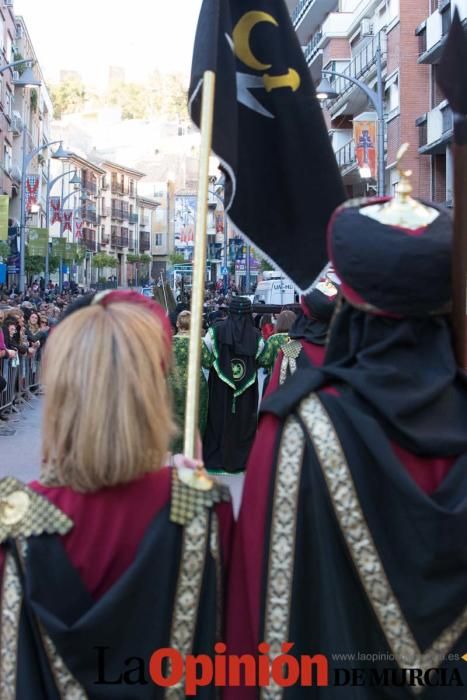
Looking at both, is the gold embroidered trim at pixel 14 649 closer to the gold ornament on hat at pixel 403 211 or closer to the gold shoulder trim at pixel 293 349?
the gold ornament on hat at pixel 403 211

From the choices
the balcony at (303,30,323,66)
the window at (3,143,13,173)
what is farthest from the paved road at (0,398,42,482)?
the window at (3,143,13,173)

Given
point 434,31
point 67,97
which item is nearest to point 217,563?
point 434,31

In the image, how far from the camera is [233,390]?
10.9 m

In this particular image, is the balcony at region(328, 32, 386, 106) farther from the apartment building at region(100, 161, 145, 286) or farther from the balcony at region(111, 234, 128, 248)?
the balcony at region(111, 234, 128, 248)

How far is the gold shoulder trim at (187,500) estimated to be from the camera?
2346 mm

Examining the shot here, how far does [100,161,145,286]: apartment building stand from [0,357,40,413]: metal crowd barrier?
96.4 metres

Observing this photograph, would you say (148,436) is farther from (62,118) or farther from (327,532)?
(62,118)

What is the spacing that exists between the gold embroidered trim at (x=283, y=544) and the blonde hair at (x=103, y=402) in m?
0.31

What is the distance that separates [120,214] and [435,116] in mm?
92934

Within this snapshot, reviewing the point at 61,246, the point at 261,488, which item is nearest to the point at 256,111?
the point at 261,488

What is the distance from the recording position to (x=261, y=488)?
7.92 ft

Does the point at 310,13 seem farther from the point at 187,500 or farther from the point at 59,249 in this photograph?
the point at 187,500

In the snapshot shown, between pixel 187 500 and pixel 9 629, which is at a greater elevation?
pixel 187 500

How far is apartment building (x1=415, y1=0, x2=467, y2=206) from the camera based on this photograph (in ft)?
90.4
